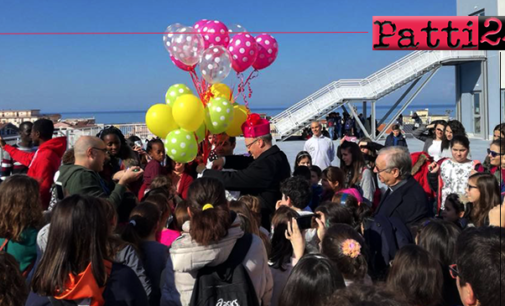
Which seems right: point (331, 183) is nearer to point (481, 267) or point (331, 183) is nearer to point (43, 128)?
point (43, 128)

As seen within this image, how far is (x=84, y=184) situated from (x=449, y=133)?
16.1 feet

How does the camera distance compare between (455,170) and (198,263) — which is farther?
(455,170)

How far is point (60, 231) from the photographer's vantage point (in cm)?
223

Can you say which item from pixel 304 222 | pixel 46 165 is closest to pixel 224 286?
pixel 304 222

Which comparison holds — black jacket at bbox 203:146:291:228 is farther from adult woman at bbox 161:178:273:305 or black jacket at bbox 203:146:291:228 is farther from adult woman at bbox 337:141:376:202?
adult woman at bbox 161:178:273:305

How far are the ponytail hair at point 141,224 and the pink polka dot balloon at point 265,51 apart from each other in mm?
3387

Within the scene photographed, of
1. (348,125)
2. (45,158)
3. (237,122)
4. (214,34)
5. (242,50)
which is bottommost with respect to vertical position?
(45,158)

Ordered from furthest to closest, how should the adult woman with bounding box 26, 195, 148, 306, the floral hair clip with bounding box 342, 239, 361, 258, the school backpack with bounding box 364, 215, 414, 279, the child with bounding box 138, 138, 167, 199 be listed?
the child with bounding box 138, 138, 167, 199
the school backpack with bounding box 364, 215, 414, 279
the floral hair clip with bounding box 342, 239, 361, 258
the adult woman with bounding box 26, 195, 148, 306

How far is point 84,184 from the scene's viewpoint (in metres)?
3.81

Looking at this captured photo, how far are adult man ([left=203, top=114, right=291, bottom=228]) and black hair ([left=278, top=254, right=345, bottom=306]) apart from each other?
210cm

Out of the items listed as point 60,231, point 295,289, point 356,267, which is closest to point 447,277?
point 356,267

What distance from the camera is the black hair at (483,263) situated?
1678mm

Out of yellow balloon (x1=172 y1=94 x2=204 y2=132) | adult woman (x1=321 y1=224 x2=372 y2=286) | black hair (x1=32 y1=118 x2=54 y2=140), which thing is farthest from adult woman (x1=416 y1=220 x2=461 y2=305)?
black hair (x1=32 y1=118 x2=54 y2=140)

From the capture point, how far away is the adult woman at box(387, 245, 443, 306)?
2623mm
